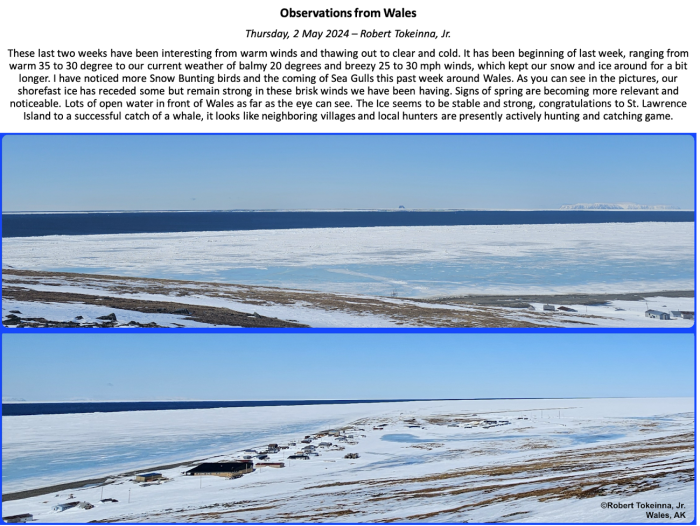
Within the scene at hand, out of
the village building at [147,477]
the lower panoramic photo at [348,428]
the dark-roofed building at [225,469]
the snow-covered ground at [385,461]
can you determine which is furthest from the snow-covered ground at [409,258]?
the village building at [147,477]

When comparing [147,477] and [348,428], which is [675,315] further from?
[147,477]

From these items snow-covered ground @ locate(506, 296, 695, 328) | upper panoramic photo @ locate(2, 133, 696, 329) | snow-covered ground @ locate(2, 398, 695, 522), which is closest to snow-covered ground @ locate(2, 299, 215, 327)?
upper panoramic photo @ locate(2, 133, 696, 329)

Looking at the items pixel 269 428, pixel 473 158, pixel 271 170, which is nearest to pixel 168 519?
pixel 269 428

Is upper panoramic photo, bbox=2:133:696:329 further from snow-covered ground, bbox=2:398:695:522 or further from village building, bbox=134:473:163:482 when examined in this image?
village building, bbox=134:473:163:482

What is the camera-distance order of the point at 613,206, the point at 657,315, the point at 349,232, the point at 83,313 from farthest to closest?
the point at 349,232
the point at 613,206
the point at 657,315
the point at 83,313

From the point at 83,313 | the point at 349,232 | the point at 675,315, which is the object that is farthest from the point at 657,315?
the point at 83,313

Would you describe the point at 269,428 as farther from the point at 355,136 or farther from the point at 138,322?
the point at 355,136

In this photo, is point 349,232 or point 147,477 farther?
point 349,232
